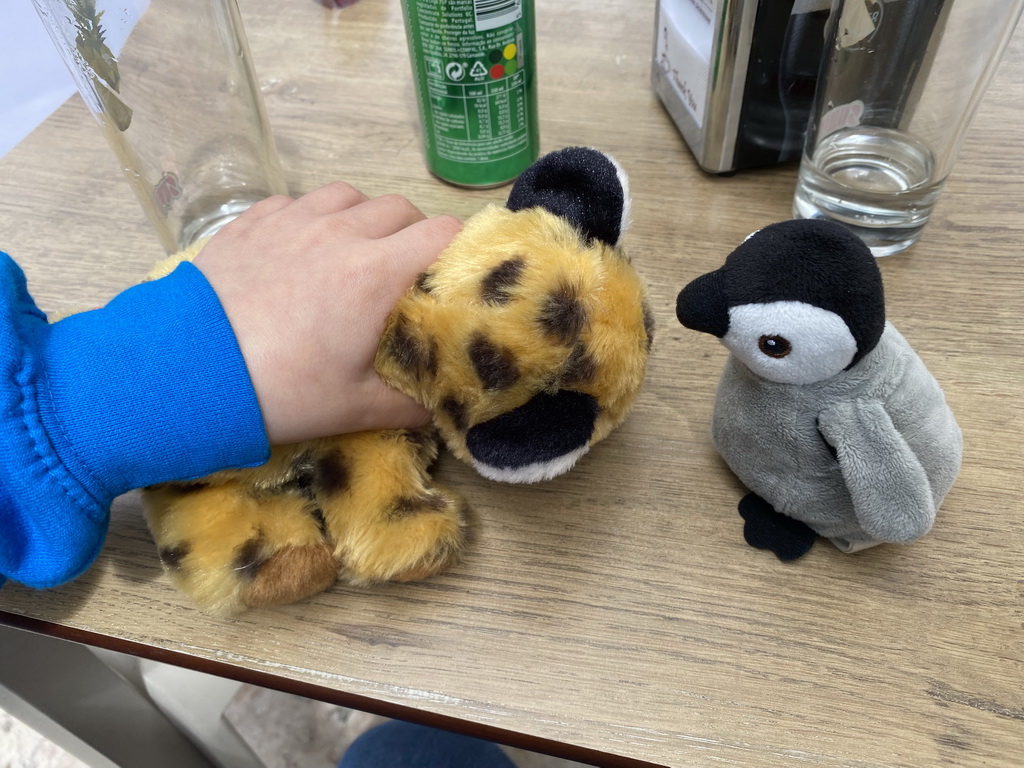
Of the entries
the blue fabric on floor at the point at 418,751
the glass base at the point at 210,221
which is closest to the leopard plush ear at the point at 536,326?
the glass base at the point at 210,221

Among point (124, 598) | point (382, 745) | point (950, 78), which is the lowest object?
point (382, 745)

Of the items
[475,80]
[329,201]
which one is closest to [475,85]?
[475,80]

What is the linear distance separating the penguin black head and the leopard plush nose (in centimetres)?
6

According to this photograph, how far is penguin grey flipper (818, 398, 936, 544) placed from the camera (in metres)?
0.27

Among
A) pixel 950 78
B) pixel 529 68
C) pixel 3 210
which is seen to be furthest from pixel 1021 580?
pixel 3 210

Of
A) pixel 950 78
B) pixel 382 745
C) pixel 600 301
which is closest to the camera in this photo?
pixel 600 301

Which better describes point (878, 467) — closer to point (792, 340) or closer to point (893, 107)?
point (792, 340)

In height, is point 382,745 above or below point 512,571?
below

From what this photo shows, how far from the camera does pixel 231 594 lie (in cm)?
30

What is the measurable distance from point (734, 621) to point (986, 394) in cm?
18

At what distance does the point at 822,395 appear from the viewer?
0.90 feet

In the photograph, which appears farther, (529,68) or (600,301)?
(529,68)

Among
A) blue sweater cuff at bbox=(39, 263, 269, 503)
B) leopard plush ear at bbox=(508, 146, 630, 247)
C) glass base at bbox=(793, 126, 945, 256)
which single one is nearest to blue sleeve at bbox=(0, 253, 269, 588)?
blue sweater cuff at bbox=(39, 263, 269, 503)

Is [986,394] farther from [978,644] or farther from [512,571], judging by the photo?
[512,571]
